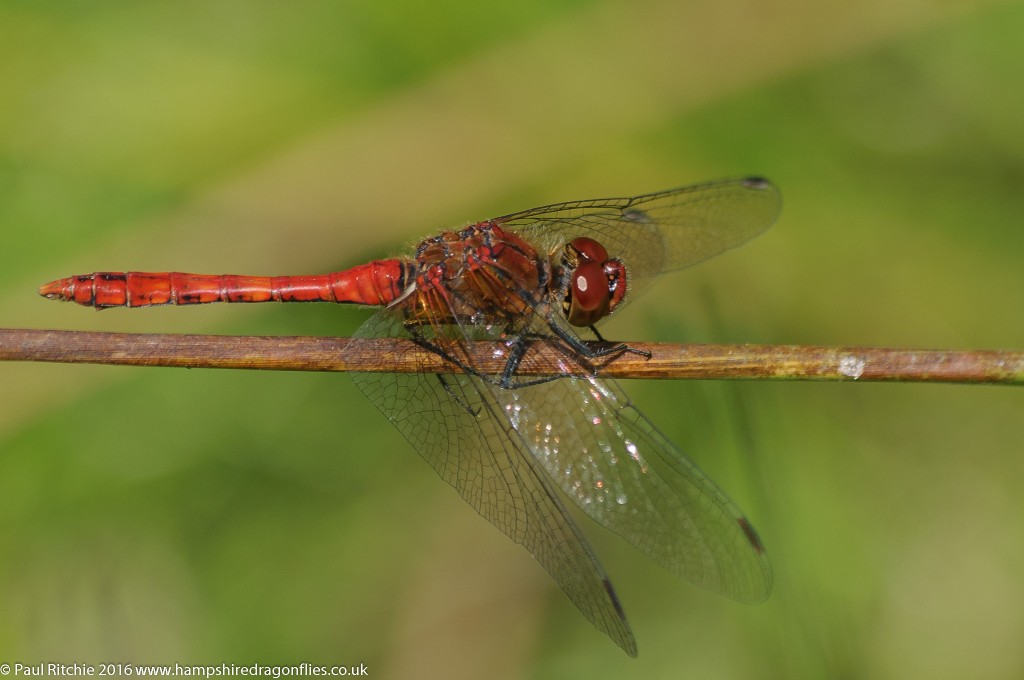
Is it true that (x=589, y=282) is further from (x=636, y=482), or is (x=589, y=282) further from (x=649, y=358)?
(x=636, y=482)

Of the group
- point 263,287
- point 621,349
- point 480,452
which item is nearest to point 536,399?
point 480,452

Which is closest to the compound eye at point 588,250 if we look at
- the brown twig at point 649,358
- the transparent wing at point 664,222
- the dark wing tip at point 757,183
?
the transparent wing at point 664,222

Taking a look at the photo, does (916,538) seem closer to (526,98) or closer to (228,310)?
(526,98)

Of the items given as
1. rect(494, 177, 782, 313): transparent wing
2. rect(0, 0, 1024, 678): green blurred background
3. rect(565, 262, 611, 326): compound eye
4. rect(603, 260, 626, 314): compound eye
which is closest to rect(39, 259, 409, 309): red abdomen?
rect(0, 0, 1024, 678): green blurred background

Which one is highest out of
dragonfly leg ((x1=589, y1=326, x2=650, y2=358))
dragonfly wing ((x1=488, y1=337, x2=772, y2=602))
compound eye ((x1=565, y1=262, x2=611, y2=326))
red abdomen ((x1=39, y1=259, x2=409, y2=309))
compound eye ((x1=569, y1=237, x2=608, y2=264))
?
red abdomen ((x1=39, y1=259, x2=409, y2=309))

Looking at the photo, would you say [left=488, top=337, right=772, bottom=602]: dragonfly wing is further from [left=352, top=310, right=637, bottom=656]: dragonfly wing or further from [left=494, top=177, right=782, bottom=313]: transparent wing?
[left=494, top=177, right=782, bottom=313]: transparent wing

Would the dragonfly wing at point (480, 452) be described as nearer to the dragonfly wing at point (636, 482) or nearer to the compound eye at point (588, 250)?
the dragonfly wing at point (636, 482)

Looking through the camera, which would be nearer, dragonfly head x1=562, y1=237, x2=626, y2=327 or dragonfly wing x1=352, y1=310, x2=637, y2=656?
dragonfly wing x1=352, y1=310, x2=637, y2=656
